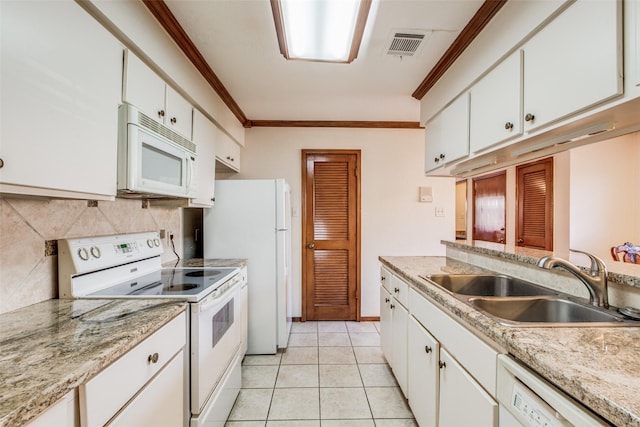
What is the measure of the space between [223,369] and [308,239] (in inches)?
72.2

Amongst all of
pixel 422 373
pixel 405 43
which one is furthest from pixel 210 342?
pixel 405 43

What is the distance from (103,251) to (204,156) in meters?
1.06

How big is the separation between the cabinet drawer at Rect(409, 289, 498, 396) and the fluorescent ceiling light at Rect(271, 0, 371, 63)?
5.14 ft

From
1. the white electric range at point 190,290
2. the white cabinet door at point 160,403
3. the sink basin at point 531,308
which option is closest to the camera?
the white cabinet door at point 160,403

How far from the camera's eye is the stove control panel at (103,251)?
1.28 meters

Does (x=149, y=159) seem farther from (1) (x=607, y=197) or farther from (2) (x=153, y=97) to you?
(1) (x=607, y=197)

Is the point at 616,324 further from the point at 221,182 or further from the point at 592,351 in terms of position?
the point at 221,182

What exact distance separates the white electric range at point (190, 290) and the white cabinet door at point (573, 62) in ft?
5.88

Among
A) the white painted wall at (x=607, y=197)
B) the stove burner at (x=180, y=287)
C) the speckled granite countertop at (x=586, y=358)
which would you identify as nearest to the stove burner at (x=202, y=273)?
the stove burner at (x=180, y=287)

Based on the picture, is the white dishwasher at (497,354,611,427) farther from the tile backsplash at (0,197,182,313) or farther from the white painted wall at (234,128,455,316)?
the white painted wall at (234,128,455,316)

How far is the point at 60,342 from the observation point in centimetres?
84

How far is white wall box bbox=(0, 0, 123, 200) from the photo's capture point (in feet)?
2.69

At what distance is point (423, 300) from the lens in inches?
59.1

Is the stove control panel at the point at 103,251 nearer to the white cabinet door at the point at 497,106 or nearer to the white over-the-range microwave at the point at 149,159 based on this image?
the white over-the-range microwave at the point at 149,159
